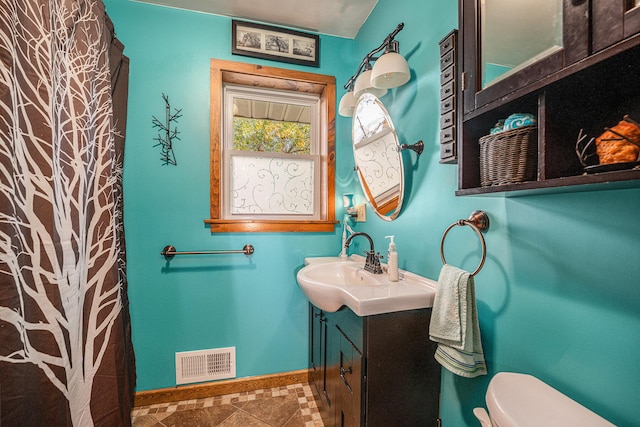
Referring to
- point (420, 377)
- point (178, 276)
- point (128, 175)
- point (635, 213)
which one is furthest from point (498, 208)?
point (128, 175)

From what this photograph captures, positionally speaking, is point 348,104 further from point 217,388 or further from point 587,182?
point 217,388

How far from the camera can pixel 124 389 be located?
4.16 feet

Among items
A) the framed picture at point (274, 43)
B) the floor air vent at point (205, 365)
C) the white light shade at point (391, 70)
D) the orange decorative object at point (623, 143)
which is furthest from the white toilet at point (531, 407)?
the framed picture at point (274, 43)

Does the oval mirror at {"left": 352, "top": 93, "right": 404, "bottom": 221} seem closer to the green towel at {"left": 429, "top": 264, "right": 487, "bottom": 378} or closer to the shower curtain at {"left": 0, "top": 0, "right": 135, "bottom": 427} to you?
the green towel at {"left": 429, "top": 264, "right": 487, "bottom": 378}

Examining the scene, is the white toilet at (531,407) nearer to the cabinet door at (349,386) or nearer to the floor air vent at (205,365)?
the cabinet door at (349,386)

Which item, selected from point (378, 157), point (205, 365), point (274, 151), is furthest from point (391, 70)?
point (205, 365)

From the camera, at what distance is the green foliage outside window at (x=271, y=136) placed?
1909 mm

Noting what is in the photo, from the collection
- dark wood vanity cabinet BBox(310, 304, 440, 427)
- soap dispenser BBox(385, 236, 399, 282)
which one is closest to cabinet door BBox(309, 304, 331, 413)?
→ dark wood vanity cabinet BBox(310, 304, 440, 427)

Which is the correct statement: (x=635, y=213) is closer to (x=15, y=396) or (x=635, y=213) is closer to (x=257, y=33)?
(x=15, y=396)

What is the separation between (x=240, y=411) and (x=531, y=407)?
5.22ft

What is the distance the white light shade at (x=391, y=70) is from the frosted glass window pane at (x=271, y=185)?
877 mm

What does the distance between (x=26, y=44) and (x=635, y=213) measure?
66.7 inches

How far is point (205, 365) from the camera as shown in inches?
68.0

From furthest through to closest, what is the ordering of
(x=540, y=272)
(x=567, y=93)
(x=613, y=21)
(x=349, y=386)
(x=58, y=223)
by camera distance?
(x=349, y=386) → (x=58, y=223) → (x=540, y=272) → (x=567, y=93) → (x=613, y=21)
